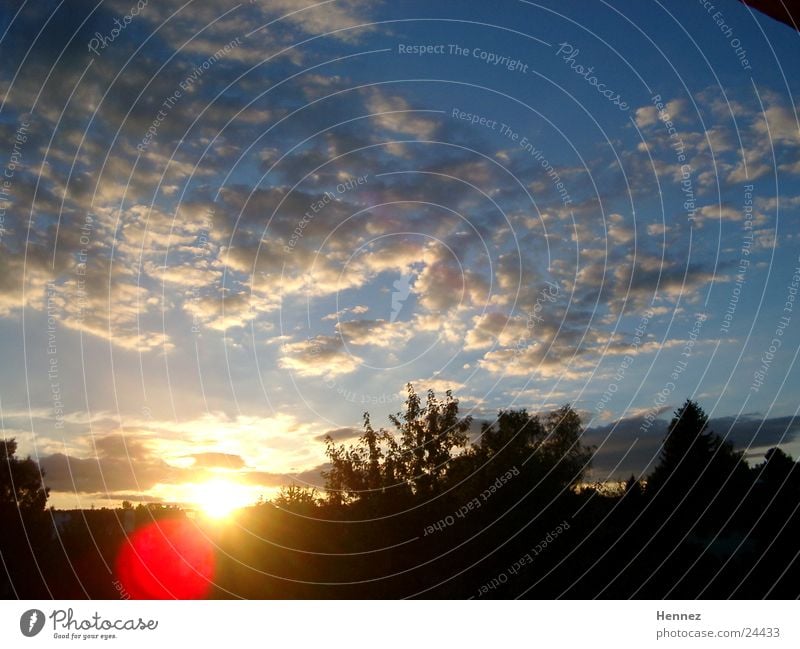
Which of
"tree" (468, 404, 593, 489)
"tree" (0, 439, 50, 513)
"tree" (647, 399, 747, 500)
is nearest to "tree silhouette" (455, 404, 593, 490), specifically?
"tree" (468, 404, 593, 489)

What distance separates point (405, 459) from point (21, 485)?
45.7ft

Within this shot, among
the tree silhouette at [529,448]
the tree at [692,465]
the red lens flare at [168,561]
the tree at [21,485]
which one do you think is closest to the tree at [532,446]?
the tree silhouette at [529,448]

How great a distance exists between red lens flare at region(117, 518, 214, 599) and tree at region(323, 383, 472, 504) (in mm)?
6629

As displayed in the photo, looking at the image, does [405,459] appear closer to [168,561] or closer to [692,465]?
[168,561]

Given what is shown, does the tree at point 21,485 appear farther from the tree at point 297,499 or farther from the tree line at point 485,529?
the tree at point 297,499

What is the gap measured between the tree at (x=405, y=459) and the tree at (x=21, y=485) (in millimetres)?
10528

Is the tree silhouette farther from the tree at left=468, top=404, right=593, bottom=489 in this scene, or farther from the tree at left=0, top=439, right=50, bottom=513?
the tree at left=0, top=439, right=50, bottom=513

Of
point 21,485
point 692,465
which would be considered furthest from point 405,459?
point 692,465

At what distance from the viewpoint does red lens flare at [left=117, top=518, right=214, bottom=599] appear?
17984 mm

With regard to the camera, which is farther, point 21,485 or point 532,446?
point 532,446

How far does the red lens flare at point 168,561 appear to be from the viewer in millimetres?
17984

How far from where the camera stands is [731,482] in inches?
1480

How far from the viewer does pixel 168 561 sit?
19.5m
